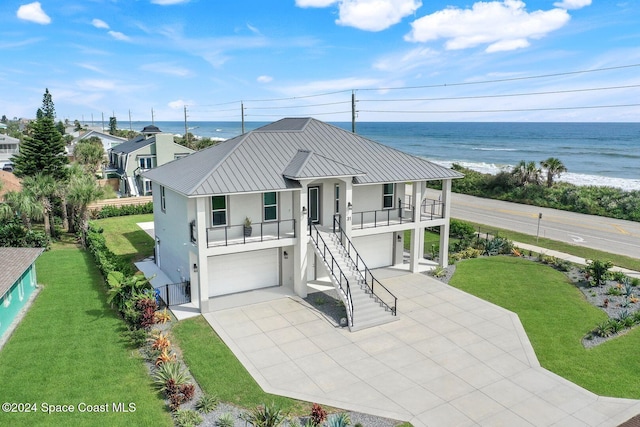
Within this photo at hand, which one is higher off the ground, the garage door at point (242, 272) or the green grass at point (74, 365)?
the garage door at point (242, 272)

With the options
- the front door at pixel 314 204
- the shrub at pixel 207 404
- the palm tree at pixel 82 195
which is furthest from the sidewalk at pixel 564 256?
the palm tree at pixel 82 195

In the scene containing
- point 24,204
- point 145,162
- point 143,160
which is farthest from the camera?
point 145,162

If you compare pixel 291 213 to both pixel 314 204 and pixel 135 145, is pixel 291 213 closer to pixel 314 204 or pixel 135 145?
pixel 314 204

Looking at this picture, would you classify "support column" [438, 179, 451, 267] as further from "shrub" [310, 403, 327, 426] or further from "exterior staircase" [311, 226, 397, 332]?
"shrub" [310, 403, 327, 426]

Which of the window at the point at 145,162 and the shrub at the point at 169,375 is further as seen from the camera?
the window at the point at 145,162

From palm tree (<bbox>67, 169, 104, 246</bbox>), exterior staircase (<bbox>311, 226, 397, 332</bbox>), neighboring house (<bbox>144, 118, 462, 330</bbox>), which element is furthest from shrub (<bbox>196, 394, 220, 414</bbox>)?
palm tree (<bbox>67, 169, 104, 246</bbox>)

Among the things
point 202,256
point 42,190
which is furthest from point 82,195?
point 202,256

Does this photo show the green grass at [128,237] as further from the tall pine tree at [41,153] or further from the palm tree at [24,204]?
the tall pine tree at [41,153]
